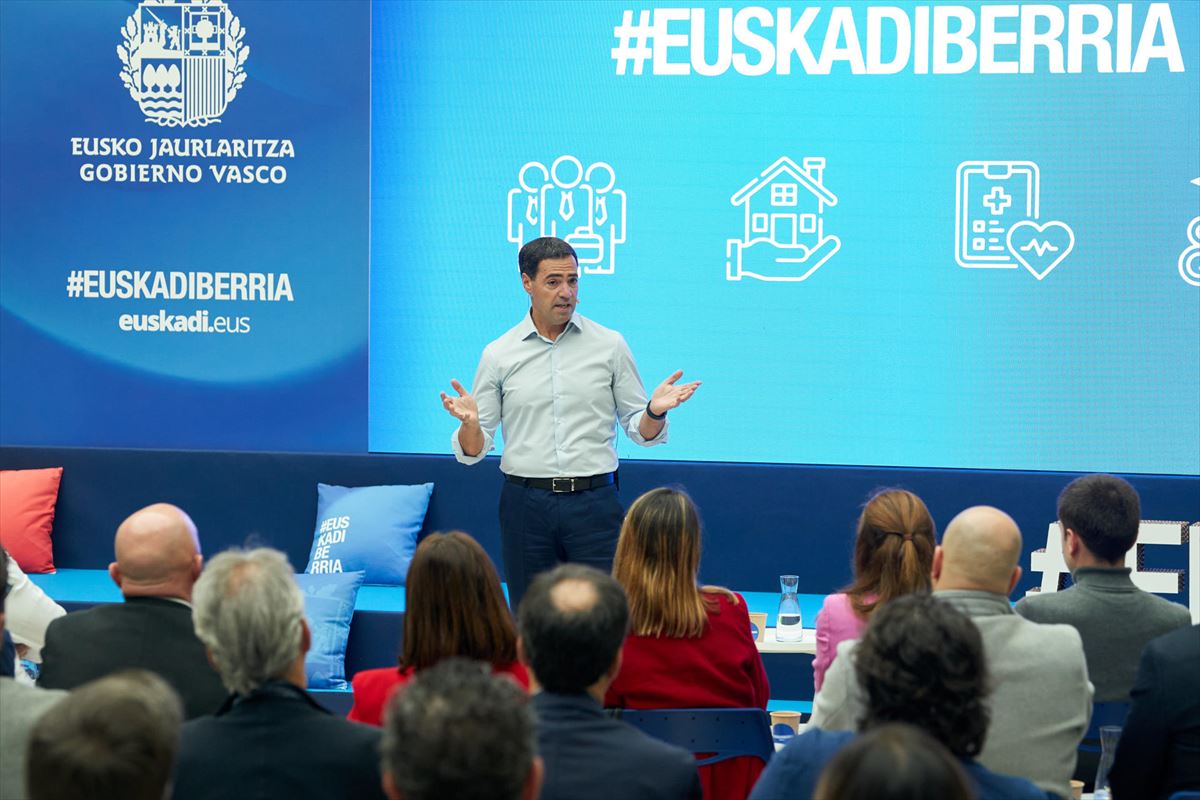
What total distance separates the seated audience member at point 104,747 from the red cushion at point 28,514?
4763 mm

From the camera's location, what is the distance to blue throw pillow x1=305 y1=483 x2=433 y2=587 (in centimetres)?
577

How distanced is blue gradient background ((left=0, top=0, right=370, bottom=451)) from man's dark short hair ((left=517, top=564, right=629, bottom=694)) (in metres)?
3.85

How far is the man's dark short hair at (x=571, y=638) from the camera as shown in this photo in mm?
2312

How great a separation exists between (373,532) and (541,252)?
1.60 m

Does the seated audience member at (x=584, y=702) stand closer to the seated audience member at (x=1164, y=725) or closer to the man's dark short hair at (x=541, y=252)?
the seated audience member at (x=1164, y=725)

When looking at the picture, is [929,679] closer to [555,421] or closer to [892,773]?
[892,773]

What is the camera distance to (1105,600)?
10.5 ft

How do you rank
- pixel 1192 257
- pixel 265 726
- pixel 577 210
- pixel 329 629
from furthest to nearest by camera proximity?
pixel 577 210
pixel 1192 257
pixel 329 629
pixel 265 726

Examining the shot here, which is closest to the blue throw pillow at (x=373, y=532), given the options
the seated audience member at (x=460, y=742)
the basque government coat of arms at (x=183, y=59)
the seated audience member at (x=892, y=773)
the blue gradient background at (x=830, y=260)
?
the blue gradient background at (x=830, y=260)

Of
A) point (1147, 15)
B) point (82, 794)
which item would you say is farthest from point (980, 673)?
point (1147, 15)

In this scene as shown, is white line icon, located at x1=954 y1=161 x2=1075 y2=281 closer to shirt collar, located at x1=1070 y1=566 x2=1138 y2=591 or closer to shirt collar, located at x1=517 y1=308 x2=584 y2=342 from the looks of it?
shirt collar, located at x1=517 y1=308 x2=584 y2=342

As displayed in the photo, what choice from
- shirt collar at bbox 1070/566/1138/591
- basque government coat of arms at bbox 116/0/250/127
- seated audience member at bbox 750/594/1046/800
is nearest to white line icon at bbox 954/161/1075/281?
shirt collar at bbox 1070/566/1138/591

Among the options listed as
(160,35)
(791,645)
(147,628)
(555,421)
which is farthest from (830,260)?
(147,628)

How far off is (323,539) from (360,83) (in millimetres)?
1923
